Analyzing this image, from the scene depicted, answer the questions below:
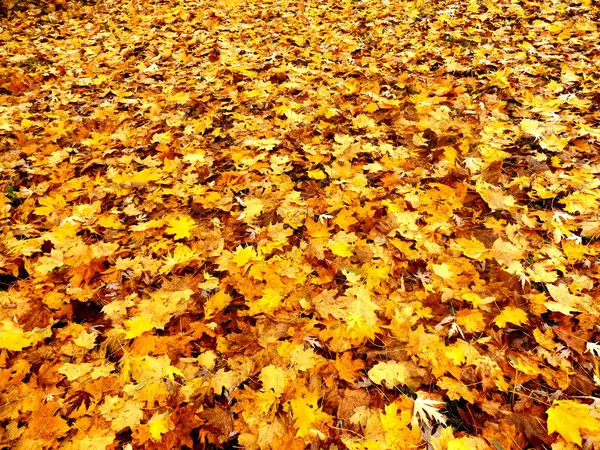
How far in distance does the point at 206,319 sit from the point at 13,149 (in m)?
3.04

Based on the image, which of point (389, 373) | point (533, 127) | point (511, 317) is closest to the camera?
point (389, 373)

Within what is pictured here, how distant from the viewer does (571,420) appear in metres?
1.66

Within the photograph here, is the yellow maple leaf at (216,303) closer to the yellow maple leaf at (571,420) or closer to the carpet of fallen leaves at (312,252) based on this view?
the carpet of fallen leaves at (312,252)

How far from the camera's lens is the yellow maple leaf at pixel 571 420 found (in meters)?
1.63

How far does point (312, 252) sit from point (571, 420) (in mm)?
1585

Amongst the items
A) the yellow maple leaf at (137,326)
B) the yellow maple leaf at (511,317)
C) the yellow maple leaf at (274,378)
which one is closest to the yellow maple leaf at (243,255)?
the yellow maple leaf at (137,326)

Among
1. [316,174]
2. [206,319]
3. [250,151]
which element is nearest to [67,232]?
[206,319]

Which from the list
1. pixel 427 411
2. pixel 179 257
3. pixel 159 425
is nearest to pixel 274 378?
pixel 159 425

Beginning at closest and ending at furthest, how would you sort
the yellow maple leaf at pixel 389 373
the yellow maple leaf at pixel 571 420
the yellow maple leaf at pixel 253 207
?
the yellow maple leaf at pixel 571 420 → the yellow maple leaf at pixel 389 373 → the yellow maple leaf at pixel 253 207

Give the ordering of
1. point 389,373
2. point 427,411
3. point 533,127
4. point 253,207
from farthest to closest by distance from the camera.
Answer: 1. point 533,127
2. point 253,207
3. point 389,373
4. point 427,411

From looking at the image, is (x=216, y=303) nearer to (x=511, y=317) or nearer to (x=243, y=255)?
(x=243, y=255)

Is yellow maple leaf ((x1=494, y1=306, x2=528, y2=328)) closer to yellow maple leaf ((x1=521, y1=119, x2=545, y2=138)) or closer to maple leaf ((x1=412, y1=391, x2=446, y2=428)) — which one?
maple leaf ((x1=412, y1=391, x2=446, y2=428))

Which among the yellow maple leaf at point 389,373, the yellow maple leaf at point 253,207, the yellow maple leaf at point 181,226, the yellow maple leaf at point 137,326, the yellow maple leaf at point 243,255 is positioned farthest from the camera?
the yellow maple leaf at point 253,207

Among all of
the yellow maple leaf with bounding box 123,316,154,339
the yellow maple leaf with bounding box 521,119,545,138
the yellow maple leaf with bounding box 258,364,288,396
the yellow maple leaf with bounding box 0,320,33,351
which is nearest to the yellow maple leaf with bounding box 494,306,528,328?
the yellow maple leaf with bounding box 258,364,288,396
